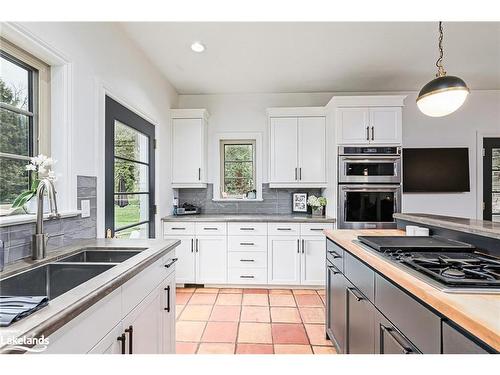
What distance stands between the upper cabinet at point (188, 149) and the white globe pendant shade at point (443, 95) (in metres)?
2.76

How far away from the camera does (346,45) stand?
289 centimetres

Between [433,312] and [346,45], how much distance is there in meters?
2.70

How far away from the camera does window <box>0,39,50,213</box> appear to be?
4.91 feet

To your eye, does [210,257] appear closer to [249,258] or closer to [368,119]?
[249,258]

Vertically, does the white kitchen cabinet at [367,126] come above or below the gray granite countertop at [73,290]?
above

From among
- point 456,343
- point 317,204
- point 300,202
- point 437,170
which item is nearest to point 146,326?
point 456,343

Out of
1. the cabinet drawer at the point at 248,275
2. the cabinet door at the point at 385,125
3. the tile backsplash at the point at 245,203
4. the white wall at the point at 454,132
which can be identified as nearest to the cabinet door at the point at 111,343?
the cabinet drawer at the point at 248,275

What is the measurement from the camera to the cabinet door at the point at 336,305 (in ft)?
6.32

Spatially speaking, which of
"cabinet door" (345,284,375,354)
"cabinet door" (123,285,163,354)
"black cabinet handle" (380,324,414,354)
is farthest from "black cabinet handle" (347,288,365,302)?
"cabinet door" (123,285,163,354)

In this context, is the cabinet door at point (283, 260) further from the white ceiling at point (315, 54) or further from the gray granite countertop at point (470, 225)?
the white ceiling at point (315, 54)

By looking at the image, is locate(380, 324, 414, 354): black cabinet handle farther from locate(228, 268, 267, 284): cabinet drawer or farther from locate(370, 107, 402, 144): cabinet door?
locate(370, 107, 402, 144): cabinet door

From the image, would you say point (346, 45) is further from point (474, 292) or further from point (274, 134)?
point (474, 292)

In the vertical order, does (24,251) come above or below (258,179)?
below

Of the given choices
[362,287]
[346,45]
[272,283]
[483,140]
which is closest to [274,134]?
[346,45]
